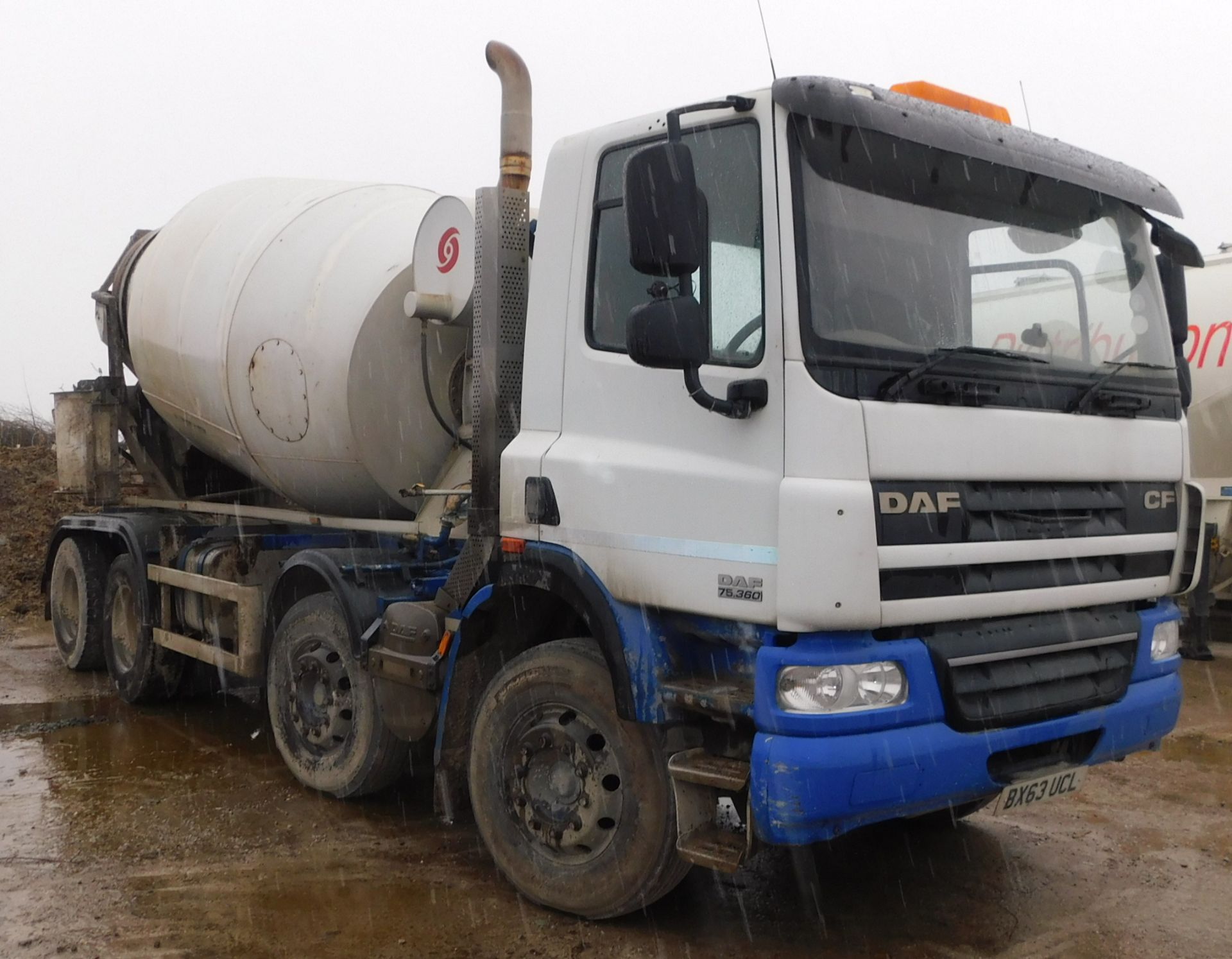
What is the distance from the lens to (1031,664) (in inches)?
154

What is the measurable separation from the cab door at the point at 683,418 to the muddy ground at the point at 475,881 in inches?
51.1

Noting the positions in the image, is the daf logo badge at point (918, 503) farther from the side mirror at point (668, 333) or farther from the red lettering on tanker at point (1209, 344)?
the red lettering on tanker at point (1209, 344)

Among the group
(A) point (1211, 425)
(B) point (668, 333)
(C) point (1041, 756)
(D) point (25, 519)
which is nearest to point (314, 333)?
(B) point (668, 333)

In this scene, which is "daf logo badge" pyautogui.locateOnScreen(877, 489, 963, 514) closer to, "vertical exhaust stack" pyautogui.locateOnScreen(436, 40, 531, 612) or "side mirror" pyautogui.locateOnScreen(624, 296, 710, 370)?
"side mirror" pyautogui.locateOnScreen(624, 296, 710, 370)

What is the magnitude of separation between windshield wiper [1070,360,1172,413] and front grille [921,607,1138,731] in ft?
2.27

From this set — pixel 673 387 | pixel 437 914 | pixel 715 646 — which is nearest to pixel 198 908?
pixel 437 914

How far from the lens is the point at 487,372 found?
15.7 ft

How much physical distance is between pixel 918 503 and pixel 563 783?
1.61m

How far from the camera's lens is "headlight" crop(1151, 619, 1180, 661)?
4367 mm

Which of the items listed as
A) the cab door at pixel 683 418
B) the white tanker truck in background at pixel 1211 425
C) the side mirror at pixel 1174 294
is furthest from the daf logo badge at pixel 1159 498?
the white tanker truck in background at pixel 1211 425

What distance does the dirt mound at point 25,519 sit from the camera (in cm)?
1264

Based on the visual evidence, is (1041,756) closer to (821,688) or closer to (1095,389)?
(821,688)

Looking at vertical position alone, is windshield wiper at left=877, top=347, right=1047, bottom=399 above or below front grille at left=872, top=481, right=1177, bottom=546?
above

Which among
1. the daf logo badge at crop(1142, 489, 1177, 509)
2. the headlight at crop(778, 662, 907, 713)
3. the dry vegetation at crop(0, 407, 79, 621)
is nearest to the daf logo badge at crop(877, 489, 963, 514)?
the headlight at crop(778, 662, 907, 713)
